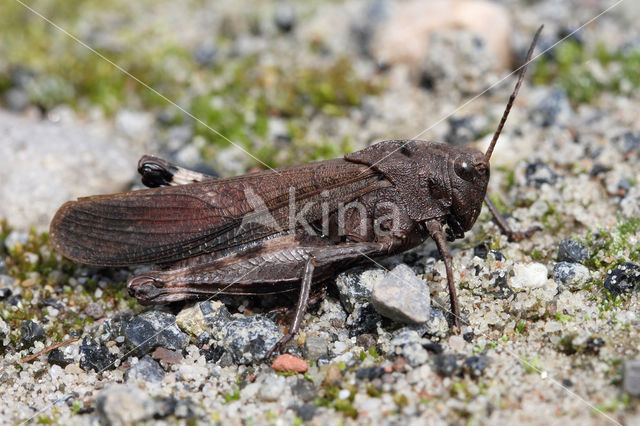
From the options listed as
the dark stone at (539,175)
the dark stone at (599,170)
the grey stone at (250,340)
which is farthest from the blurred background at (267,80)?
the grey stone at (250,340)

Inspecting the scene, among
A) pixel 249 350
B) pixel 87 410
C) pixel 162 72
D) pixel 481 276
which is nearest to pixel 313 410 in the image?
pixel 249 350

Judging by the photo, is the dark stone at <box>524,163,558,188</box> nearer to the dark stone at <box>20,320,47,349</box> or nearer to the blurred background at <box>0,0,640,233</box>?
the blurred background at <box>0,0,640,233</box>

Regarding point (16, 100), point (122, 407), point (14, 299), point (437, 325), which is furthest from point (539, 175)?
point (16, 100)

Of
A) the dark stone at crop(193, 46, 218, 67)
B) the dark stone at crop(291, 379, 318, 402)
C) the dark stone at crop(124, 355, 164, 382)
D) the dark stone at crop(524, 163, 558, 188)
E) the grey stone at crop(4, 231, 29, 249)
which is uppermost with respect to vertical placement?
the dark stone at crop(193, 46, 218, 67)

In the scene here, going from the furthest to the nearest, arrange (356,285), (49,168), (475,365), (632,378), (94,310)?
(49,168), (94,310), (356,285), (475,365), (632,378)

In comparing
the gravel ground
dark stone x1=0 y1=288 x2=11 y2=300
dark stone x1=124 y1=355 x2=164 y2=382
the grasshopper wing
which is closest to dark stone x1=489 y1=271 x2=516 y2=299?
the gravel ground

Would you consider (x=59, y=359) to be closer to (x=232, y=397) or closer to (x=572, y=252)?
(x=232, y=397)
